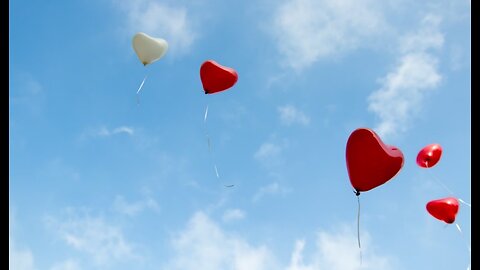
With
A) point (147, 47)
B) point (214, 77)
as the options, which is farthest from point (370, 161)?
point (147, 47)

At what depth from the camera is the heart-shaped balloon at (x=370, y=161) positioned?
7492mm

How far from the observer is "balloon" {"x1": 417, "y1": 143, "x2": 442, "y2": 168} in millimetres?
10258

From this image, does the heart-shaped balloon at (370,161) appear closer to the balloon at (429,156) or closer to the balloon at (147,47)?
the balloon at (429,156)

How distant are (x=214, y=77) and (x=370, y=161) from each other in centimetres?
409

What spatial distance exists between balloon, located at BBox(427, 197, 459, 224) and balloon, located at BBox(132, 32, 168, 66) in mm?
6474

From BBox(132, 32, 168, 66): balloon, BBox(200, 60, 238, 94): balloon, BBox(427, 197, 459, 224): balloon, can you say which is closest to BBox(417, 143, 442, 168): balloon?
BBox(427, 197, 459, 224): balloon

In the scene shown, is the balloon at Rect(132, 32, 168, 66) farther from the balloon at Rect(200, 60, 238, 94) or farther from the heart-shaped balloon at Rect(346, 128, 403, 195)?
the heart-shaped balloon at Rect(346, 128, 403, 195)

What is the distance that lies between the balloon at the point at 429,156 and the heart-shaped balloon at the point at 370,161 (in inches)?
115

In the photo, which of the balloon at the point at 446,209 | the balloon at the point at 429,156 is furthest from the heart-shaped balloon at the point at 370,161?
the balloon at the point at 429,156
